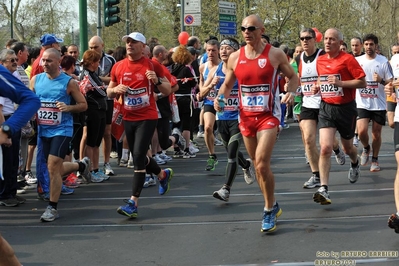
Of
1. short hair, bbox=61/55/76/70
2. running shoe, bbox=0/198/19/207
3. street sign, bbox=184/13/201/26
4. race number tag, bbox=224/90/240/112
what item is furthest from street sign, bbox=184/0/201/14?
running shoe, bbox=0/198/19/207

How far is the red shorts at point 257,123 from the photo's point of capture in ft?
25.4

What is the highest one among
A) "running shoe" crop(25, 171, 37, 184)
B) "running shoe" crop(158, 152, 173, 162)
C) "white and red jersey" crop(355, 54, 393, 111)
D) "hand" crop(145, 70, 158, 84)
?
"hand" crop(145, 70, 158, 84)

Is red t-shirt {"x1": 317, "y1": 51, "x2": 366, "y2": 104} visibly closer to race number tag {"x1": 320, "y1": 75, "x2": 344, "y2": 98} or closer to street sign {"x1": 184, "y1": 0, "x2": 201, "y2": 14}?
race number tag {"x1": 320, "y1": 75, "x2": 344, "y2": 98}

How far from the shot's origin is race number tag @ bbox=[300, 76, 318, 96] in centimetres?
1026

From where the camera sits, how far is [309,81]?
10.3 m

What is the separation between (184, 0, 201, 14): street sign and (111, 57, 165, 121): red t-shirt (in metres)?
14.2

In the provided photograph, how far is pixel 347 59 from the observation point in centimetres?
925

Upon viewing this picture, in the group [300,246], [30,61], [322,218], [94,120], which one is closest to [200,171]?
[94,120]

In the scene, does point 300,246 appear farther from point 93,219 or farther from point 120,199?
point 120,199

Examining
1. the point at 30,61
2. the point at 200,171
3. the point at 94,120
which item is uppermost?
the point at 30,61

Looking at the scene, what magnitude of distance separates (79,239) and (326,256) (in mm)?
2565

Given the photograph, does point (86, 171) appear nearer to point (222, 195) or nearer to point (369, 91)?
point (222, 195)

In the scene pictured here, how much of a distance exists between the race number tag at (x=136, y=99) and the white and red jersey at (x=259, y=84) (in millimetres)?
1435

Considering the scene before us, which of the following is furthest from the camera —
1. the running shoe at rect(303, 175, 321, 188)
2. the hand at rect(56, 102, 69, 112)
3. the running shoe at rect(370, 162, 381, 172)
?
the running shoe at rect(370, 162, 381, 172)
